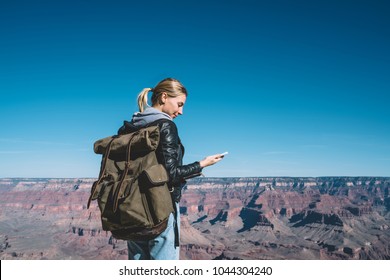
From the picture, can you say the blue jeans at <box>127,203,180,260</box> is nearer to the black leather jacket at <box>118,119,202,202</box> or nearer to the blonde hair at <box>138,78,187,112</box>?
the black leather jacket at <box>118,119,202,202</box>

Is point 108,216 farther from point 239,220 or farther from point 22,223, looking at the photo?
point 22,223

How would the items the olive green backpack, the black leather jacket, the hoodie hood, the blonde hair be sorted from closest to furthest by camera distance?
the olive green backpack, the black leather jacket, the hoodie hood, the blonde hair

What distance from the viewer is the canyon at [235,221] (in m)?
75.8

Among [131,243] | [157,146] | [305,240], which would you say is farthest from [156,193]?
[305,240]

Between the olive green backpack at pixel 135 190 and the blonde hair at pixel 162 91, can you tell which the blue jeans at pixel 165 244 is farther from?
the blonde hair at pixel 162 91

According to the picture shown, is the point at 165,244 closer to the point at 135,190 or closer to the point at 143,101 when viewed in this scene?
the point at 135,190

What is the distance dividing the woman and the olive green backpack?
0.10 meters

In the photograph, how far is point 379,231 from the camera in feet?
357

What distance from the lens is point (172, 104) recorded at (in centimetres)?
265

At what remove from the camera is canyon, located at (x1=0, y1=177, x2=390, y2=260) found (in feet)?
249

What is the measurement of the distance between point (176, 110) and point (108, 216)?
95 cm

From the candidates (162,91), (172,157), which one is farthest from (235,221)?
(172,157)

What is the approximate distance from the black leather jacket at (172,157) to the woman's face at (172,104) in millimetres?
265

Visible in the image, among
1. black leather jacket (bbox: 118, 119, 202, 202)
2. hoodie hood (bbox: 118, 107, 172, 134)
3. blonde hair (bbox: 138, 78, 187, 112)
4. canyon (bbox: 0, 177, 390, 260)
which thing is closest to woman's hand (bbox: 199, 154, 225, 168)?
black leather jacket (bbox: 118, 119, 202, 202)
